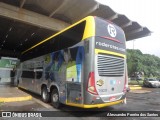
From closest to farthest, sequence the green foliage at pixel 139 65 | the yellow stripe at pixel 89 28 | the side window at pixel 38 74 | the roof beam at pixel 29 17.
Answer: the yellow stripe at pixel 89 28
the side window at pixel 38 74
the roof beam at pixel 29 17
the green foliage at pixel 139 65

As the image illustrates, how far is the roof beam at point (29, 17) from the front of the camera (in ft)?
41.9

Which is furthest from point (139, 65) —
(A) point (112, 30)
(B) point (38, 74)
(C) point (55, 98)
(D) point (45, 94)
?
(A) point (112, 30)

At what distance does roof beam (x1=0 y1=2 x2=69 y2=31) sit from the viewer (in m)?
12.8

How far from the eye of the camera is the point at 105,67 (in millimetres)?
7312

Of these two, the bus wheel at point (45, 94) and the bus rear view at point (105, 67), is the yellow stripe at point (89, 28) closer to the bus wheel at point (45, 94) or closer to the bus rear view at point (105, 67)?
the bus rear view at point (105, 67)

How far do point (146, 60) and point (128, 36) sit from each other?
158 feet

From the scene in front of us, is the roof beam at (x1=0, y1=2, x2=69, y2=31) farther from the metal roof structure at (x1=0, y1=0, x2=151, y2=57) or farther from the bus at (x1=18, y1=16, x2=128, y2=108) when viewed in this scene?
the bus at (x1=18, y1=16, x2=128, y2=108)

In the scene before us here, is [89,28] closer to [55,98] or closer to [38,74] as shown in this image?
[55,98]

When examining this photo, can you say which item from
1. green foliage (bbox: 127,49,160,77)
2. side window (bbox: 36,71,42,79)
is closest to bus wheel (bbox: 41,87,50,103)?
side window (bbox: 36,71,42,79)

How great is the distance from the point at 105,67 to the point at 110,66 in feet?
1.10

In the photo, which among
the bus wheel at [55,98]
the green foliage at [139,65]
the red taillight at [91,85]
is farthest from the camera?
the green foliage at [139,65]

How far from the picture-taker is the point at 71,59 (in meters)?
7.73

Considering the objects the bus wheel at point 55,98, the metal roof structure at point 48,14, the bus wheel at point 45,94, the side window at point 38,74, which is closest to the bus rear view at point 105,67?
the bus wheel at point 55,98

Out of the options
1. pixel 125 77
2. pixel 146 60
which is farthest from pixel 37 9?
pixel 146 60
